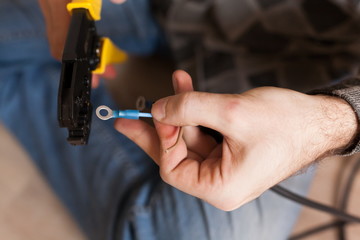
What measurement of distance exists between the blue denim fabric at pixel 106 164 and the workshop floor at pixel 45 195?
5cm

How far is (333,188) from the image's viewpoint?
82 cm

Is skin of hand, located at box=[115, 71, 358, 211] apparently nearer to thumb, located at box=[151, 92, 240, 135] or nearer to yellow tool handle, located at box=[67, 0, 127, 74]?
thumb, located at box=[151, 92, 240, 135]

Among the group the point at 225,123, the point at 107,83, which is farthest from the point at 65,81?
the point at 107,83

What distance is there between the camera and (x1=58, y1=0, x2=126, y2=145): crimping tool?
40cm

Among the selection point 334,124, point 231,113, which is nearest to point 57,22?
point 231,113

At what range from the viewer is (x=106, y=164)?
646 millimetres

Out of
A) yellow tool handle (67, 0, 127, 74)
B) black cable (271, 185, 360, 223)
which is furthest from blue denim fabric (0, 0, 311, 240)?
yellow tool handle (67, 0, 127, 74)

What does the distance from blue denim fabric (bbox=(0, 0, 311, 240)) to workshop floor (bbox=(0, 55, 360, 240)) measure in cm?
5

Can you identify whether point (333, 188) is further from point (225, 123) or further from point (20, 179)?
point (20, 179)

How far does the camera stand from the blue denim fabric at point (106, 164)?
22.7 inches

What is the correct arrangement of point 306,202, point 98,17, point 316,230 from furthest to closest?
point 316,230, point 306,202, point 98,17

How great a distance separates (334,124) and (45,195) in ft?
2.11

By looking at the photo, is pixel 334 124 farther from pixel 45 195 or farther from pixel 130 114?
pixel 45 195

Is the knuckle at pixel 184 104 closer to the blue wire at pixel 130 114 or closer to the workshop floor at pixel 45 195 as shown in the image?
the blue wire at pixel 130 114
